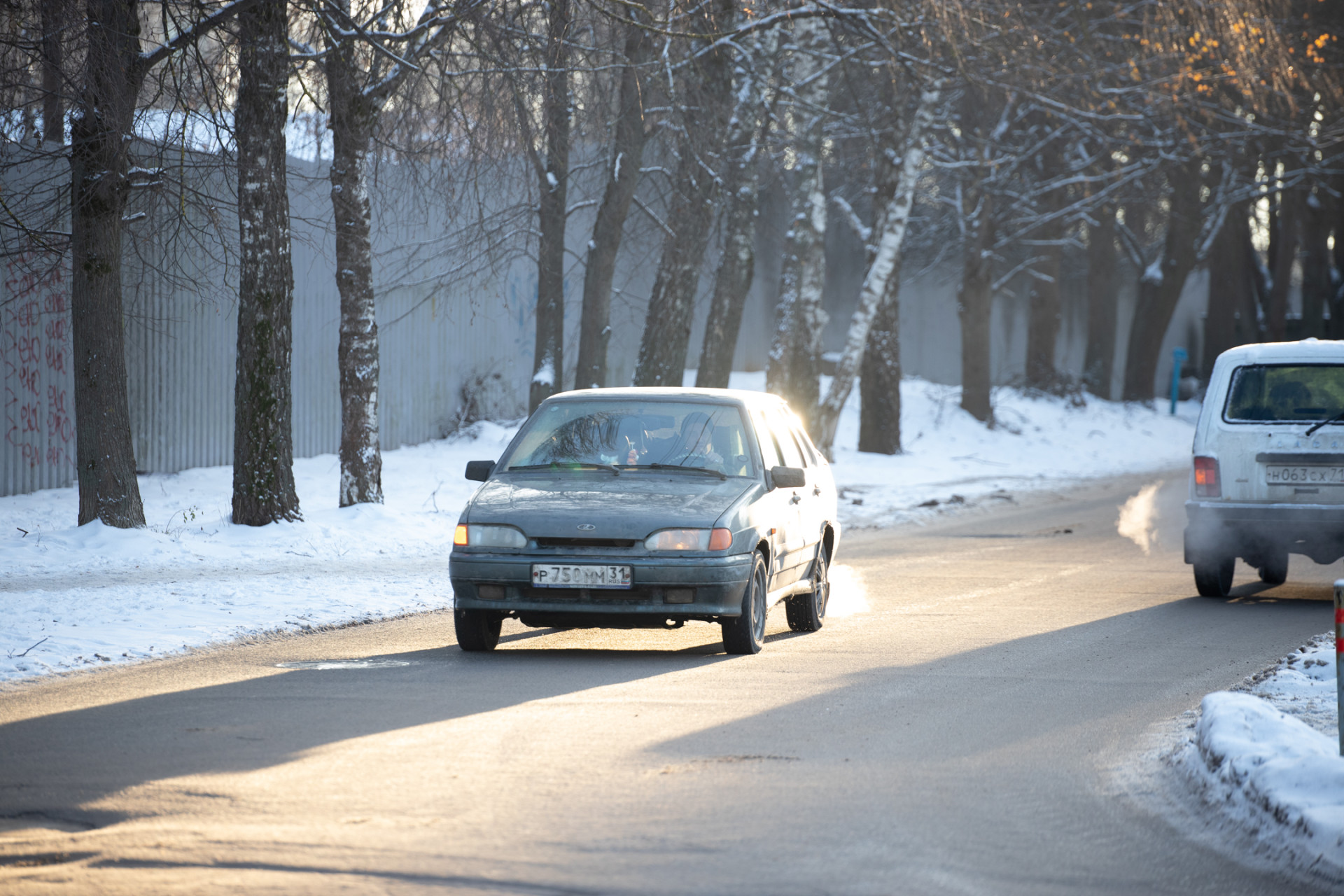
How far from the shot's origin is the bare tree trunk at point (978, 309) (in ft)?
Answer: 102

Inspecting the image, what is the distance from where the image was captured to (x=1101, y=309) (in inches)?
1554

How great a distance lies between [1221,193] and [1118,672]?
3247 cm

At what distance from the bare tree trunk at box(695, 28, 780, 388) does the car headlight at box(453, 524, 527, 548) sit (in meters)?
10.9

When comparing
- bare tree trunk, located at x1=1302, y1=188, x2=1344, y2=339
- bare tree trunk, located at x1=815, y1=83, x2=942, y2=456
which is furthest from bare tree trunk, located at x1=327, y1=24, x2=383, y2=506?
bare tree trunk, located at x1=1302, y1=188, x2=1344, y2=339

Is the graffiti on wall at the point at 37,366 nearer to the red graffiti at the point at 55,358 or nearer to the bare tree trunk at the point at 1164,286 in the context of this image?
the red graffiti at the point at 55,358

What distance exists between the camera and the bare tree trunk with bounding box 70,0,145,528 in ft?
42.3

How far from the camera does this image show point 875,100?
91.7 feet

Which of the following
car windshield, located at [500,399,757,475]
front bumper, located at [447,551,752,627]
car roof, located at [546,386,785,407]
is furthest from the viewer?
car roof, located at [546,386,785,407]

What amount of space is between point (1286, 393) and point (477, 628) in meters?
6.71

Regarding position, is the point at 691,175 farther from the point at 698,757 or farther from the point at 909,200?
the point at 698,757

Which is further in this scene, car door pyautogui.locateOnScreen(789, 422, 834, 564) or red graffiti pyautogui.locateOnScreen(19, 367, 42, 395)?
red graffiti pyautogui.locateOnScreen(19, 367, 42, 395)

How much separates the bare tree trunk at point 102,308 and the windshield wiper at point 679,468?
5874mm

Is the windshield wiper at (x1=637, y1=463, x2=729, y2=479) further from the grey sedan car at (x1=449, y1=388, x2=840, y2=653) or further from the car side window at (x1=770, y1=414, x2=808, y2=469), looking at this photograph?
the car side window at (x1=770, y1=414, x2=808, y2=469)

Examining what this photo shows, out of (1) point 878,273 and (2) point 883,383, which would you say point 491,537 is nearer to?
(1) point 878,273
